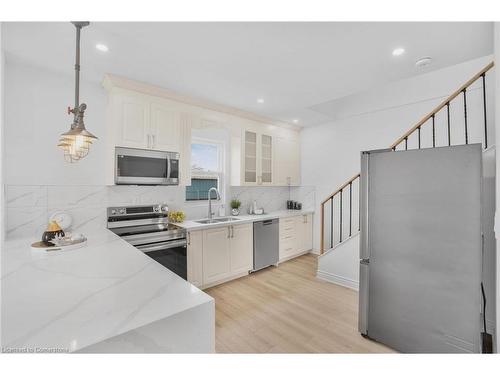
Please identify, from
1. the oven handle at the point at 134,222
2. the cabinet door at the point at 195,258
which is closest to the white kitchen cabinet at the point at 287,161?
the cabinet door at the point at 195,258

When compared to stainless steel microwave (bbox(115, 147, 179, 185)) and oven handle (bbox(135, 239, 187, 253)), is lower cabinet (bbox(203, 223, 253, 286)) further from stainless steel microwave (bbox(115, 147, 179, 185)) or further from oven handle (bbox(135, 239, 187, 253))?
stainless steel microwave (bbox(115, 147, 179, 185))

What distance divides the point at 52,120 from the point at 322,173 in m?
4.08

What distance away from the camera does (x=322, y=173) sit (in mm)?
4594

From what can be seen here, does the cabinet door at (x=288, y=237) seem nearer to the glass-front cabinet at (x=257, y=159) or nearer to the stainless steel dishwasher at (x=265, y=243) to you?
the stainless steel dishwasher at (x=265, y=243)

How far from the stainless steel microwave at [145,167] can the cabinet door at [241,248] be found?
110 cm

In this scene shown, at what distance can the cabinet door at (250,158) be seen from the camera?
12.8 feet

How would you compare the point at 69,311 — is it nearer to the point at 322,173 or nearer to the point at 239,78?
the point at 239,78

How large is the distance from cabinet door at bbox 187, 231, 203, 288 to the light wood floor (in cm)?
29

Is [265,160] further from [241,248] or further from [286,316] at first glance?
[286,316]

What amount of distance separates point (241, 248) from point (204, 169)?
1.35 meters

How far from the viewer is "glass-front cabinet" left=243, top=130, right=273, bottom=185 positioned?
12.9 feet

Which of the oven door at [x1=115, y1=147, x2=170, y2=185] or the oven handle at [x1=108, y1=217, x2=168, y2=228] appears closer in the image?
the oven door at [x1=115, y1=147, x2=170, y2=185]

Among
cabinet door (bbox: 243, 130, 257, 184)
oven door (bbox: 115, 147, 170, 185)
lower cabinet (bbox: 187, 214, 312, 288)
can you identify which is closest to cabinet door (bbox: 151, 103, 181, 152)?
oven door (bbox: 115, 147, 170, 185)
